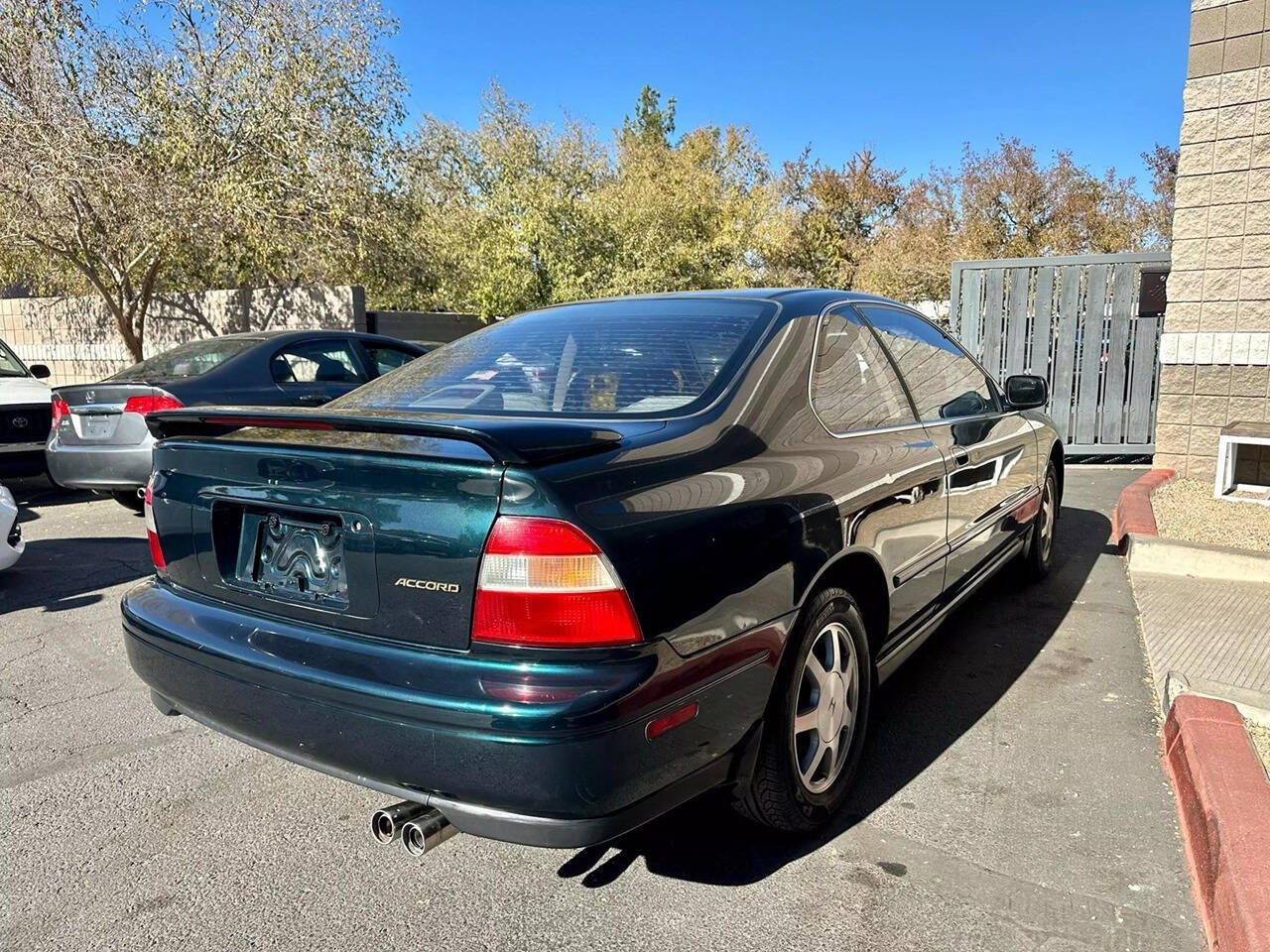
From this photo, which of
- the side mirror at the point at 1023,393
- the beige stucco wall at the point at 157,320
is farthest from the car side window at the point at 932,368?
the beige stucco wall at the point at 157,320

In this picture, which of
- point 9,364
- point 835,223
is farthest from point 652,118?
point 9,364

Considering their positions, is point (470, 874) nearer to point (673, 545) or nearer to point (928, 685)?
point (673, 545)

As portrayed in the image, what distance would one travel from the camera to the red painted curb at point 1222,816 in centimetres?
217

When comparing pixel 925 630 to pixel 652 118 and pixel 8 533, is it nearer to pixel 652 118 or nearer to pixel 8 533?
pixel 8 533

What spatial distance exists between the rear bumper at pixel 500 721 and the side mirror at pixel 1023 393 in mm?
2819

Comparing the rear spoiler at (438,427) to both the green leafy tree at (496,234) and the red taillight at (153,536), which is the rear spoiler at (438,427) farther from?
the green leafy tree at (496,234)

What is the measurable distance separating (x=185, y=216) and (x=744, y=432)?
12.0 meters

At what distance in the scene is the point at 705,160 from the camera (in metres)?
37.2

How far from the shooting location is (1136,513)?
20.4 ft

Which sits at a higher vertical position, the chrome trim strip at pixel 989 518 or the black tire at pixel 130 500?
the chrome trim strip at pixel 989 518

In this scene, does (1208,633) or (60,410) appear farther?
(60,410)

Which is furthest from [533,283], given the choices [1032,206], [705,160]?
[705,160]

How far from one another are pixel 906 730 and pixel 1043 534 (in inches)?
95.6

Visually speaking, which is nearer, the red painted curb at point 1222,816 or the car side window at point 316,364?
the red painted curb at point 1222,816
